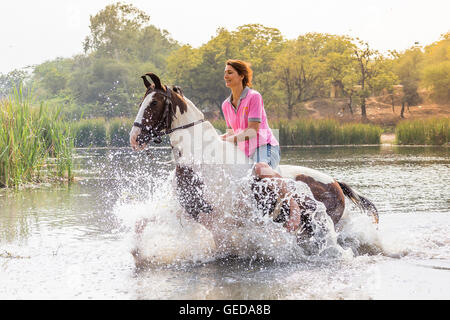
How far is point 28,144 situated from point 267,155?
25.6 ft

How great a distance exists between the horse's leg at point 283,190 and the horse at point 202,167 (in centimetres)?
5

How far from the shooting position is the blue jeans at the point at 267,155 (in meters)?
5.73

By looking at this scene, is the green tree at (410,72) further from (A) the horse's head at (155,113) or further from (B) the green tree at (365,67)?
(A) the horse's head at (155,113)

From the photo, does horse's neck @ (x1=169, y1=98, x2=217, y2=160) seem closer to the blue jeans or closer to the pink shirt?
the pink shirt

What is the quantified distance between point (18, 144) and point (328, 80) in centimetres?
5128

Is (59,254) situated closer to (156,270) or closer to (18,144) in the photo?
(156,270)

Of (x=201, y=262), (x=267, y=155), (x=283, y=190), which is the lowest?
(x=201, y=262)

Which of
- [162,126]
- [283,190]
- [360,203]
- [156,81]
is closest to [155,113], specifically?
[162,126]

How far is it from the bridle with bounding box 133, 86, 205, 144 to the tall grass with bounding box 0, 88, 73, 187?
7045 mm

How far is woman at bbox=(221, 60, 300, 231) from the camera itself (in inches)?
223

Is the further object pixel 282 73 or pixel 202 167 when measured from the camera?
pixel 282 73

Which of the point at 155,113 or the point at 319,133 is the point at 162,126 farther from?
the point at 319,133

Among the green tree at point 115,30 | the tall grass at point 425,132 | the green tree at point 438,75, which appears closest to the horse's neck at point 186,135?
the tall grass at point 425,132

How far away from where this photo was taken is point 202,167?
18.2ft
